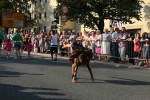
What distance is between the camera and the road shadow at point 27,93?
7336 mm

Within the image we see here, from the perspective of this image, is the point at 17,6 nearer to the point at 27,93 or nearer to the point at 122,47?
the point at 122,47

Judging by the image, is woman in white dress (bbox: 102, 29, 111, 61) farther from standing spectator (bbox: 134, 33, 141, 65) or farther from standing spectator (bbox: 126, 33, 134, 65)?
standing spectator (bbox: 134, 33, 141, 65)

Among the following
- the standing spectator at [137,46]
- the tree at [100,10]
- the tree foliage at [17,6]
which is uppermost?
the tree foliage at [17,6]

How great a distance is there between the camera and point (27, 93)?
309 inches

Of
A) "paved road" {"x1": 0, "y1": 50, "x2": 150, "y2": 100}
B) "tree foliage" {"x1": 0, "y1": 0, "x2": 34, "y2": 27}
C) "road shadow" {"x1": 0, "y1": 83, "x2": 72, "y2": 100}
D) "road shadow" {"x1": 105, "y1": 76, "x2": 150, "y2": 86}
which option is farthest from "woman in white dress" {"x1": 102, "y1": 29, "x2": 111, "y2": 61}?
"tree foliage" {"x1": 0, "y1": 0, "x2": 34, "y2": 27}

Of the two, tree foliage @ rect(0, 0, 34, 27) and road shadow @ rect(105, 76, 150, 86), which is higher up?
tree foliage @ rect(0, 0, 34, 27)

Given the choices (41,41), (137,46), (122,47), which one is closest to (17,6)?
(41,41)

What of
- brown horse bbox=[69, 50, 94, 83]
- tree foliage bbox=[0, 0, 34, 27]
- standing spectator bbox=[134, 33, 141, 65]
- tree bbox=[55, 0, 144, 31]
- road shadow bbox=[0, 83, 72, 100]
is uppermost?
tree foliage bbox=[0, 0, 34, 27]

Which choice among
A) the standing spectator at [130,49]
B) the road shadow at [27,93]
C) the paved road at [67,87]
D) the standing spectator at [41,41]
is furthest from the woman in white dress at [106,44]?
the road shadow at [27,93]

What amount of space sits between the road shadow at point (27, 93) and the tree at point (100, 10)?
2589 centimetres

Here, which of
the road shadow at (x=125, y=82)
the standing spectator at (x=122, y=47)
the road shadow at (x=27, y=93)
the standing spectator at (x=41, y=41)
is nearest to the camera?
the road shadow at (x=27, y=93)

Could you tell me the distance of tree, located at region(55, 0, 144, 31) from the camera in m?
34.4

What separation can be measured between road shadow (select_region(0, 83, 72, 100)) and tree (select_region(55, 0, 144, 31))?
84.9ft

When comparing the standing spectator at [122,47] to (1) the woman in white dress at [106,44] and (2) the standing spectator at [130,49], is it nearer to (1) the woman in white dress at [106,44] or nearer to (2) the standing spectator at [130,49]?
(2) the standing spectator at [130,49]
